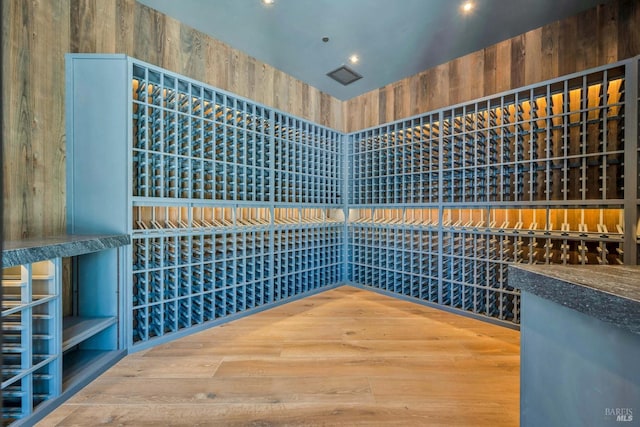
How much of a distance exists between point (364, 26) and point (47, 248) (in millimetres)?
2853

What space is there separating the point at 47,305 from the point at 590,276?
2702 mm

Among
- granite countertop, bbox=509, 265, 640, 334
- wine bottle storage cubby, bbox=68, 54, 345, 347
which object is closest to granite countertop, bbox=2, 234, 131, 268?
wine bottle storage cubby, bbox=68, 54, 345, 347

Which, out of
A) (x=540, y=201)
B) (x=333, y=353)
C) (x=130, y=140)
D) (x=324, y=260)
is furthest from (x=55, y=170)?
(x=540, y=201)

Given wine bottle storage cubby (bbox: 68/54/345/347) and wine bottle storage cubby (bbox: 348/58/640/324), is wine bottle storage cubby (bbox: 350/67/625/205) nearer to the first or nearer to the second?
wine bottle storage cubby (bbox: 348/58/640/324)

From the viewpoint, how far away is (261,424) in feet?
5.43

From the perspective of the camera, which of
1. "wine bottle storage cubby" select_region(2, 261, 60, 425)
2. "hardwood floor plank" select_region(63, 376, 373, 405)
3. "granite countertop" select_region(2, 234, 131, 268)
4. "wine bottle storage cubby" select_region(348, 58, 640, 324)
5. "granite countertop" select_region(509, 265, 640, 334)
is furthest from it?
"wine bottle storage cubby" select_region(348, 58, 640, 324)

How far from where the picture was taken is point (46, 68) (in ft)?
7.17

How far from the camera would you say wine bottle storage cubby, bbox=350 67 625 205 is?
2432mm

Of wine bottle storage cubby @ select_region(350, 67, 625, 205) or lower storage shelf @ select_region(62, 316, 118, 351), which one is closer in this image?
lower storage shelf @ select_region(62, 316, 118, 351)

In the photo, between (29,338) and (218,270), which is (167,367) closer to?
(29,338)

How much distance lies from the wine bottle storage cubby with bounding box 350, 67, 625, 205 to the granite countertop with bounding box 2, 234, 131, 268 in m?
2.90

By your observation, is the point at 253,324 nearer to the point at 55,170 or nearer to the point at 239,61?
the point at 55,170

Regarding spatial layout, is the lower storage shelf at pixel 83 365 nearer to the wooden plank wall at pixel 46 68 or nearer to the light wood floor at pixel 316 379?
the light wood floor at pixel 316 379

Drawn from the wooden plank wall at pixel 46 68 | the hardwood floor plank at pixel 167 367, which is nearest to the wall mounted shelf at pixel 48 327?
the hardwood floor plank at pixel 167 367
